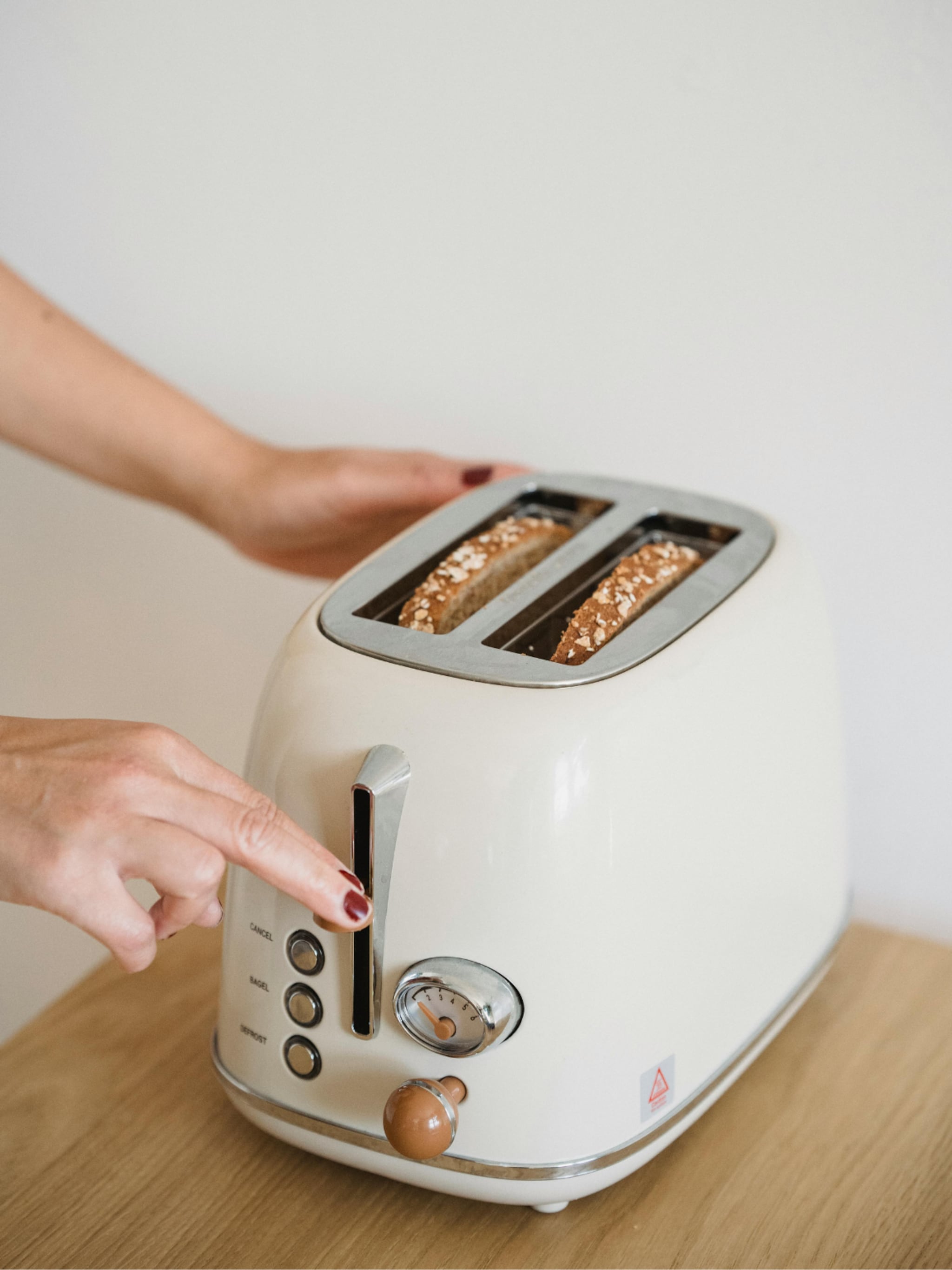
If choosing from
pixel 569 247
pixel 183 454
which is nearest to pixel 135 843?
pixel 183 454

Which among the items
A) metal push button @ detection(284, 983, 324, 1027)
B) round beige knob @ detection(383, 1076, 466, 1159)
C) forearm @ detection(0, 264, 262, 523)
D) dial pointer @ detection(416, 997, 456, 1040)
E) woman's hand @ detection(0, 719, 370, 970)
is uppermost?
forearm @ detection(0, 264, 262, 523)

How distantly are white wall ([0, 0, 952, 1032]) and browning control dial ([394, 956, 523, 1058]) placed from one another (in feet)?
1.49

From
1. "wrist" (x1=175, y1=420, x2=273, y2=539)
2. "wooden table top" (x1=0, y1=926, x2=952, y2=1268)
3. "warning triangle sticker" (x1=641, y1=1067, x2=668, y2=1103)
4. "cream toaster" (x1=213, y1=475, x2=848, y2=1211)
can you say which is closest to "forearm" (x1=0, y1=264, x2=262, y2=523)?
"wrist" (x1=175, y1=420, x2=273, y2=539)

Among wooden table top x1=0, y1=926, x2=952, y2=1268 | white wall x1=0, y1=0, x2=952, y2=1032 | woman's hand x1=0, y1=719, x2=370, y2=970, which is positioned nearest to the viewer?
woman's hand x1=0, y1=719, x2=370, y2=970

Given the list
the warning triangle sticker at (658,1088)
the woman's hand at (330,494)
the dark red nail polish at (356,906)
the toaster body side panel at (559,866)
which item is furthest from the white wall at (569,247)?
the dark red nail polish at (356,906)

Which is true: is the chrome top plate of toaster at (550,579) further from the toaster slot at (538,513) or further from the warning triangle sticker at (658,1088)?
the warning triangle sticker at (658,1088)

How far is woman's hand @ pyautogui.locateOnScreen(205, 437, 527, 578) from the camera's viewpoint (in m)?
0.82

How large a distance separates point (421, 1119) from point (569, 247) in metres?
0.61

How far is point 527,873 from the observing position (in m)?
0.50

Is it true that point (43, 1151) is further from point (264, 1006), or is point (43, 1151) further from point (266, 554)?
point (266, 554)

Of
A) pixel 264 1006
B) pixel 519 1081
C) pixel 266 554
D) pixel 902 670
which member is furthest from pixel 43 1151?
pixel 902 670

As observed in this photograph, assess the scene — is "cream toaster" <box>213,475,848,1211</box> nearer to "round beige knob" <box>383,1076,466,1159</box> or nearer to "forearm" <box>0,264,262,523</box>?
"round beige knob" <box>383,1076,466,1159</box>

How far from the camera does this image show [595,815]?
507mm

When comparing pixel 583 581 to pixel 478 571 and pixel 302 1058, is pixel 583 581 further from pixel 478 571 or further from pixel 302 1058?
pixel 302 1058
